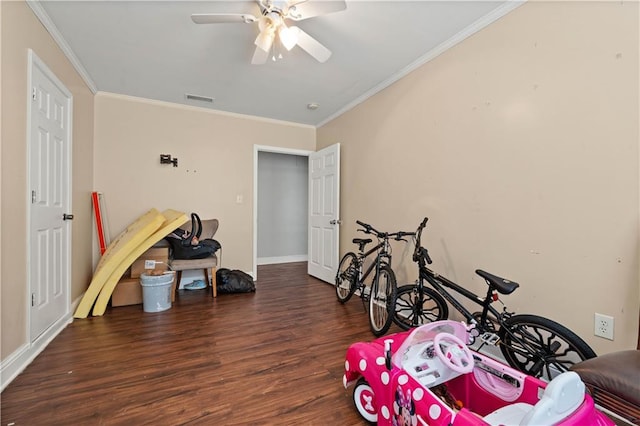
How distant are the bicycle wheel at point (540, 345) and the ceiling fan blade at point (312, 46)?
7.45 ft

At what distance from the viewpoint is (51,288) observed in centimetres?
231

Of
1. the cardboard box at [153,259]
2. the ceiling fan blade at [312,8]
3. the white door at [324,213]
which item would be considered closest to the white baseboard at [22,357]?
the cardboard box at [153,259]

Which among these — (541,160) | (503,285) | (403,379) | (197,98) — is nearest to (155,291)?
(197,98)

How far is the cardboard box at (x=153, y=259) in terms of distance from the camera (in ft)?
10.6

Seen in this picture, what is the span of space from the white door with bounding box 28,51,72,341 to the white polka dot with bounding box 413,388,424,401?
2.62m

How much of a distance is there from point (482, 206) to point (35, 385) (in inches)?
127

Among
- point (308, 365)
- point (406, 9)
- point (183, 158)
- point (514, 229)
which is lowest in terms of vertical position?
point (308, 365)

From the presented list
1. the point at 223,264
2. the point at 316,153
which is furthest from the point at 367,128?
the point at 223,264

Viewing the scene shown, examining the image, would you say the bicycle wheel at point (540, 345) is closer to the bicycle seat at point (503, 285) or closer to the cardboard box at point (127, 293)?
the bicycle seat at point (503, 285)

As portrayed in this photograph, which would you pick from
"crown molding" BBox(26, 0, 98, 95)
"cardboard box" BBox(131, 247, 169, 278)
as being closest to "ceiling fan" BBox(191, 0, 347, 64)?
"crown molding" BBox(26, 0, 98, 95)

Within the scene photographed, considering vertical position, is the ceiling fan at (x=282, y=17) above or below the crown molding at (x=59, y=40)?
below

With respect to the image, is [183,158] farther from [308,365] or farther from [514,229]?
[514,229]

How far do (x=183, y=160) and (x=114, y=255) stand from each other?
156 cm

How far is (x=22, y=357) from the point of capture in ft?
5.99
